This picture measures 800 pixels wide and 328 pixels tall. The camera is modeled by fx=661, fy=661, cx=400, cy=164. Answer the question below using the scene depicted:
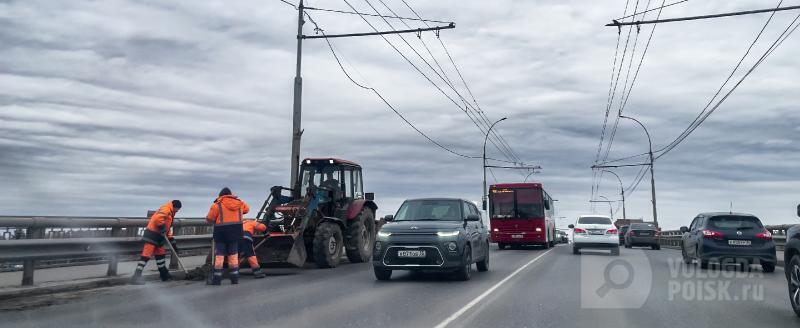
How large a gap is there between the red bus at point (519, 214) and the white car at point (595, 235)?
5162 mm

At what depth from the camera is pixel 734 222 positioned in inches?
648

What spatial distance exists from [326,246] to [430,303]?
6013 mm

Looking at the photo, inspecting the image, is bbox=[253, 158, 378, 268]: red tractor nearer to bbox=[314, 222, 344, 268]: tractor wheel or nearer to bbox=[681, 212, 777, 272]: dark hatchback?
bbox=[314, 222, 344, 268]: tractor wheel

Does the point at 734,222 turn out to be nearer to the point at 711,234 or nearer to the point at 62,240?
the point at 711,234

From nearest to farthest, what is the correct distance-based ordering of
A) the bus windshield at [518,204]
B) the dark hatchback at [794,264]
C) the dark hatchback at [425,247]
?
the dark hatchback at [794,264]
the dark hatchback at [425,247]
the bus windshield at [518,204]

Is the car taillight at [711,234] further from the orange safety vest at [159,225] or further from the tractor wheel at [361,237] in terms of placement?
the orange safety vest at [159,225]

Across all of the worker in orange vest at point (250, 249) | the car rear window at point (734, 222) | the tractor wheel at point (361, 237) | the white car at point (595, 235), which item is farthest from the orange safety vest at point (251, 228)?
the white car at point (595, 235)

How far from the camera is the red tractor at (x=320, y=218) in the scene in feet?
46.1

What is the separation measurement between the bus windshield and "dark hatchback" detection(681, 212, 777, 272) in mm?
13326

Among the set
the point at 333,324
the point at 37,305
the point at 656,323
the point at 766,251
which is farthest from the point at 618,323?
the point at 766,251

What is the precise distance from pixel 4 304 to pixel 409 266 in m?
6.43

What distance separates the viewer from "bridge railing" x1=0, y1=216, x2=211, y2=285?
9.92m

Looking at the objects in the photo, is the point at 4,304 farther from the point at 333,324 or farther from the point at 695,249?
the point at 695,249

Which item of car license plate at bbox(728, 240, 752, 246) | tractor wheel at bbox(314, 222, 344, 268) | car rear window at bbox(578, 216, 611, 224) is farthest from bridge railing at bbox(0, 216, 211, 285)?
car rear window at bbox(578, 216, 611, 224)
